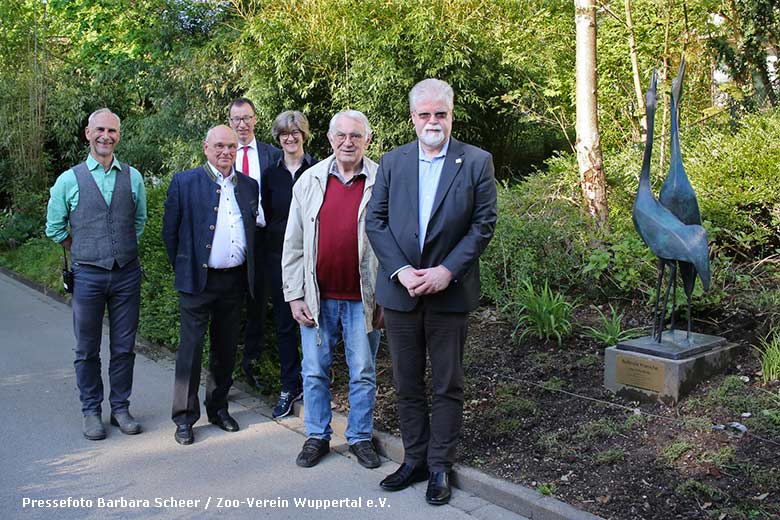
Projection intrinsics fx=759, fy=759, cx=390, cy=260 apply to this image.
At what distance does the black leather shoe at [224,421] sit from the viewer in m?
5.16

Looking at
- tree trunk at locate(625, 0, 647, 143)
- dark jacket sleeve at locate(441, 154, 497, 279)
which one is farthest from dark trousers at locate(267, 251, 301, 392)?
tree trunk at locate(625, 0, 647, 143)

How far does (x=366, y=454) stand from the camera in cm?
454

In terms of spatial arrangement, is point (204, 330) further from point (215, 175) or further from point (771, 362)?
point (771, 362)

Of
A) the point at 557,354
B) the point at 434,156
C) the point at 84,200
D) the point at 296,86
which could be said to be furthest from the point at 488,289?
the point at 296,86

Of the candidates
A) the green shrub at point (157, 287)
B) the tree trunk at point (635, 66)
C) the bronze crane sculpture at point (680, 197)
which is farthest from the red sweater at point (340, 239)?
the tree trunk at point (635, 66)

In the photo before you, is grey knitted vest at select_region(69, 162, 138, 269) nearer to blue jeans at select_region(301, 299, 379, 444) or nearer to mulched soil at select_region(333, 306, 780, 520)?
blue jeans at select_region(301, 299, 379, 444)

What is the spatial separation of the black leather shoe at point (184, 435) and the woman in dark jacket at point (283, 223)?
67 centimetres

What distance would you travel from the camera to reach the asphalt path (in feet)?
12.9

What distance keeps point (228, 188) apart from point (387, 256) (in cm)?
154

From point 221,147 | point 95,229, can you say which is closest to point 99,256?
point 95,229

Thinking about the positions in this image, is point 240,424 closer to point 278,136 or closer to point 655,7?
point 278,136

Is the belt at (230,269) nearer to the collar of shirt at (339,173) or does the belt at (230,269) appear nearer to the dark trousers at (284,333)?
the dark trousers at (284,333)

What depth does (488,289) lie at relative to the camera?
6.80m

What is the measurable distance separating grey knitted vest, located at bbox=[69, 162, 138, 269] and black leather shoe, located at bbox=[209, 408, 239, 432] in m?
1.20
